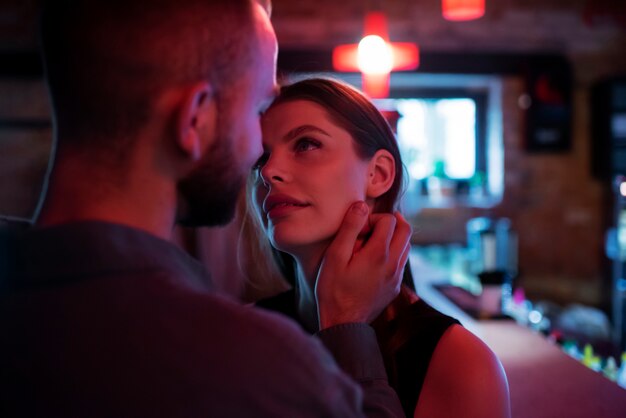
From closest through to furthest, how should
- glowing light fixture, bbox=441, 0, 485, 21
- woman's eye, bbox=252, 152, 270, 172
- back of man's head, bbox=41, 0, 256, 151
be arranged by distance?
back of man's head, bbox=41, 0, 256, 151, woman's eye, bbox=252, 152, 270, 172, glowing light fixture, bbox=441, 0, 485, 21

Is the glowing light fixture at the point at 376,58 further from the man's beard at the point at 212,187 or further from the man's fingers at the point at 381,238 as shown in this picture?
the man's beard at the point at 212,187

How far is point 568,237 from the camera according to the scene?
16.4ft

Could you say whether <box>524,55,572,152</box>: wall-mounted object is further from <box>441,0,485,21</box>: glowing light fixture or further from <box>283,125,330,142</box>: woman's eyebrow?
<box>283,125,330,142</box>: woman's eyebrow

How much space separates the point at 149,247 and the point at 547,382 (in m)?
1.07

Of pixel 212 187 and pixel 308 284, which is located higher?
Answer: pixel 212 187

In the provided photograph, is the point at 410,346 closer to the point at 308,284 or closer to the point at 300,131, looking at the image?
the point at 308,284

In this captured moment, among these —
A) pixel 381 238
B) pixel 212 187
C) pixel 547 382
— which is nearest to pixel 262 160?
pixel 381 238

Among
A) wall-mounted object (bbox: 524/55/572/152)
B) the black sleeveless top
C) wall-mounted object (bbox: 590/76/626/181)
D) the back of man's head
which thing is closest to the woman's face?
the black sleeveless top

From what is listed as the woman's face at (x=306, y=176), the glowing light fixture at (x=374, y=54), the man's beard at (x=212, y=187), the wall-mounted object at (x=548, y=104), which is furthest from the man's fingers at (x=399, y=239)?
the wall-mounted object at (x=548, y=104)

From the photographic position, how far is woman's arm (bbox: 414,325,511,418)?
883 millimetres

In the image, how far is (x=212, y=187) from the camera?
719mm

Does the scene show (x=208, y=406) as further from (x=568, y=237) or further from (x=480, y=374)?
(x=568, y=237)

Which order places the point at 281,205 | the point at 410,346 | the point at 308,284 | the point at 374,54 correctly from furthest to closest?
the point at 374,54 → the point at 308,284 → the point at 281,205 → the point at 410,346

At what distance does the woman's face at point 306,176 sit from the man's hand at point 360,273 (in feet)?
0.26
